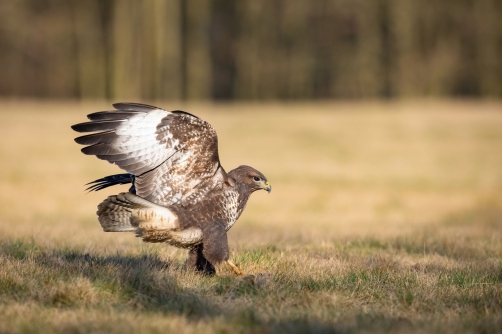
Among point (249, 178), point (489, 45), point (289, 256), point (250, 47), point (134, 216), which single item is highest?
point (250, 47)

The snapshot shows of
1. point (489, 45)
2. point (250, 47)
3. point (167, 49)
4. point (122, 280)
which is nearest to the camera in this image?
point (122, 280)

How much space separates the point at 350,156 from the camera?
20.4m

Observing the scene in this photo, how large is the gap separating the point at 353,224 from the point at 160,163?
7428 mm

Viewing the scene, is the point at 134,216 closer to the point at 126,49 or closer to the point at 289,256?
the point at 289,256

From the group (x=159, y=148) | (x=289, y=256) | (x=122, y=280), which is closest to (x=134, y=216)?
(x=159, y=148)

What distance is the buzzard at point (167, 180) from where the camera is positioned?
568 centimetres

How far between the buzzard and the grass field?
33 cm

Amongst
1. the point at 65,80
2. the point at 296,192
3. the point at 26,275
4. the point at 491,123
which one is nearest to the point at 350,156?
the point at 296,192

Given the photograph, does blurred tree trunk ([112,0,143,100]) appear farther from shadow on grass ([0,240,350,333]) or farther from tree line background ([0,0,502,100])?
shadow on grass ([0,240,350,333])

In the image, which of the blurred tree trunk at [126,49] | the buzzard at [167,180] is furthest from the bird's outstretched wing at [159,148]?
the blurred tree trunk at [126,49]

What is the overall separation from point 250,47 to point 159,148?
1263 inches

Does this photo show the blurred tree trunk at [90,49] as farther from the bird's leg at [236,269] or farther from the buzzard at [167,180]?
the bird's leg at [236,269]

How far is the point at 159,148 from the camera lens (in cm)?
581

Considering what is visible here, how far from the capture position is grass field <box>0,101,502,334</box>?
169 inches
